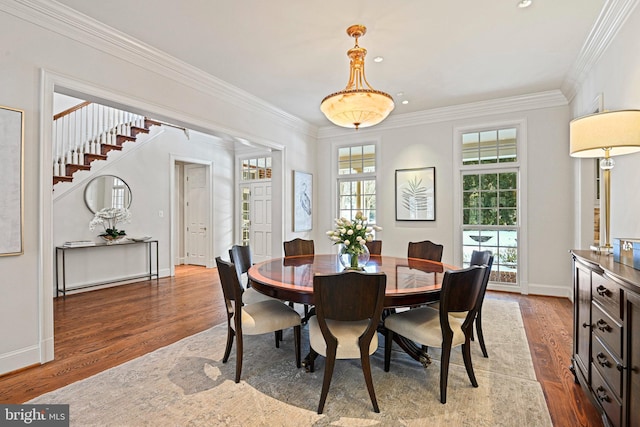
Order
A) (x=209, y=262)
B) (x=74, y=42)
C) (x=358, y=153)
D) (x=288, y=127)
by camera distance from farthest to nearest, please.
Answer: (x=209, y=262) < (x=358, y=153) < (x=288, y=127) < (x=74, y=42)

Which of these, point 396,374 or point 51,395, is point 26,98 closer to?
point 51,395

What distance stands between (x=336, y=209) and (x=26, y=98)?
464cm

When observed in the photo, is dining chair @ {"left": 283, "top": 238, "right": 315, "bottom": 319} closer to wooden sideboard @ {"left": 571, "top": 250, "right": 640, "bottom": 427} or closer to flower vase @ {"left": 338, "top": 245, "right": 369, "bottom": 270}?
flower vase @ {"left": 338, "top": 245, "right": 369, "bottom": 270}

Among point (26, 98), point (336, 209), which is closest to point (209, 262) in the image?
point (336, 209)

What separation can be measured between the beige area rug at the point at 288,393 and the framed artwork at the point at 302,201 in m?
3.15

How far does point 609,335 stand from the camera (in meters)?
1.69

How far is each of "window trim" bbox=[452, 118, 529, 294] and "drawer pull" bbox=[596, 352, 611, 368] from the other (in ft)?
10.9

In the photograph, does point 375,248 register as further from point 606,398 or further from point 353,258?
point 606,398

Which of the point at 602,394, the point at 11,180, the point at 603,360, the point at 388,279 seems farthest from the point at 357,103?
the point at 11,180

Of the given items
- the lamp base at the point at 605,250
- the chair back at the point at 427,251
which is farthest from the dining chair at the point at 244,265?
the lamp base at the point at 605,250

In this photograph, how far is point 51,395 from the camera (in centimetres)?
217

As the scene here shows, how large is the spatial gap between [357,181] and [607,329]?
15.5ft

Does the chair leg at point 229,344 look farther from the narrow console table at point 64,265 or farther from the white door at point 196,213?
the white door at point 196,213

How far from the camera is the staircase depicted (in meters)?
4.77
